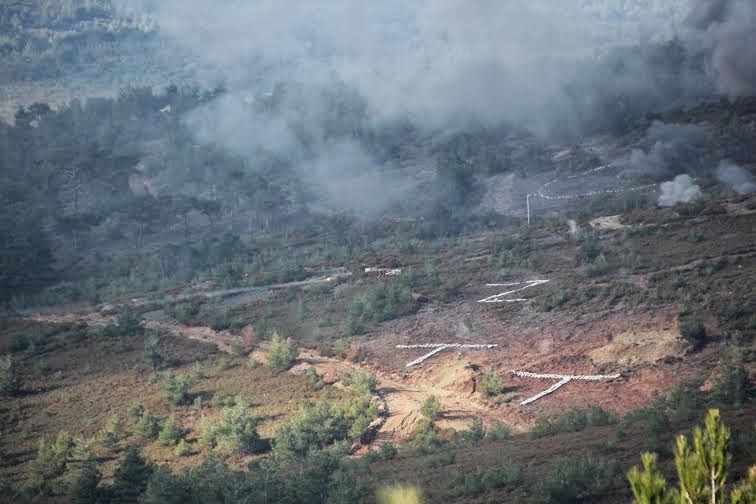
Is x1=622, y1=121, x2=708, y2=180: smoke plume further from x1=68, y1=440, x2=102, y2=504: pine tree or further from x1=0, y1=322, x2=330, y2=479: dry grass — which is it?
x1=68, y1=440, x2=102, y2=504: pine tree

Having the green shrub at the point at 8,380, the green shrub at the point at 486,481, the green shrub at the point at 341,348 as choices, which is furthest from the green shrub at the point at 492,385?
the green shrub at the point at 8,380

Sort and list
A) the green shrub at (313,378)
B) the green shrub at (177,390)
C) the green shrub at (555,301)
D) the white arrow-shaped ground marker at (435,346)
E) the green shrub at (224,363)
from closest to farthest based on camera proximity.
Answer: the green shrub at (177,390) < the green shrub at (313,378) < the white arrow-shaped ground marker at (435,346) < the green shrub at (224,363) < the green shrub at (555,301)

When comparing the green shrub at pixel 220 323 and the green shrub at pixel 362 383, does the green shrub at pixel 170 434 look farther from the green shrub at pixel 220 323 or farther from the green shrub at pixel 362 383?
the green shrub at pixel 220 323

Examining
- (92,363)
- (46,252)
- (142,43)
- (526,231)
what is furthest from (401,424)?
(142,43)

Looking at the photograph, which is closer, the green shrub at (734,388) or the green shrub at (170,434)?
the green shrub at (734,388)

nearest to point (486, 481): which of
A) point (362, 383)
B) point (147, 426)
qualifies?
point (362, 383)

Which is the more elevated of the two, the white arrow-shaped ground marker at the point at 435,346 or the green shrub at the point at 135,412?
the green shrub at the point at 135,412

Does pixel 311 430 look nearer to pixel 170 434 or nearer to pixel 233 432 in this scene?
pixel 233 432
